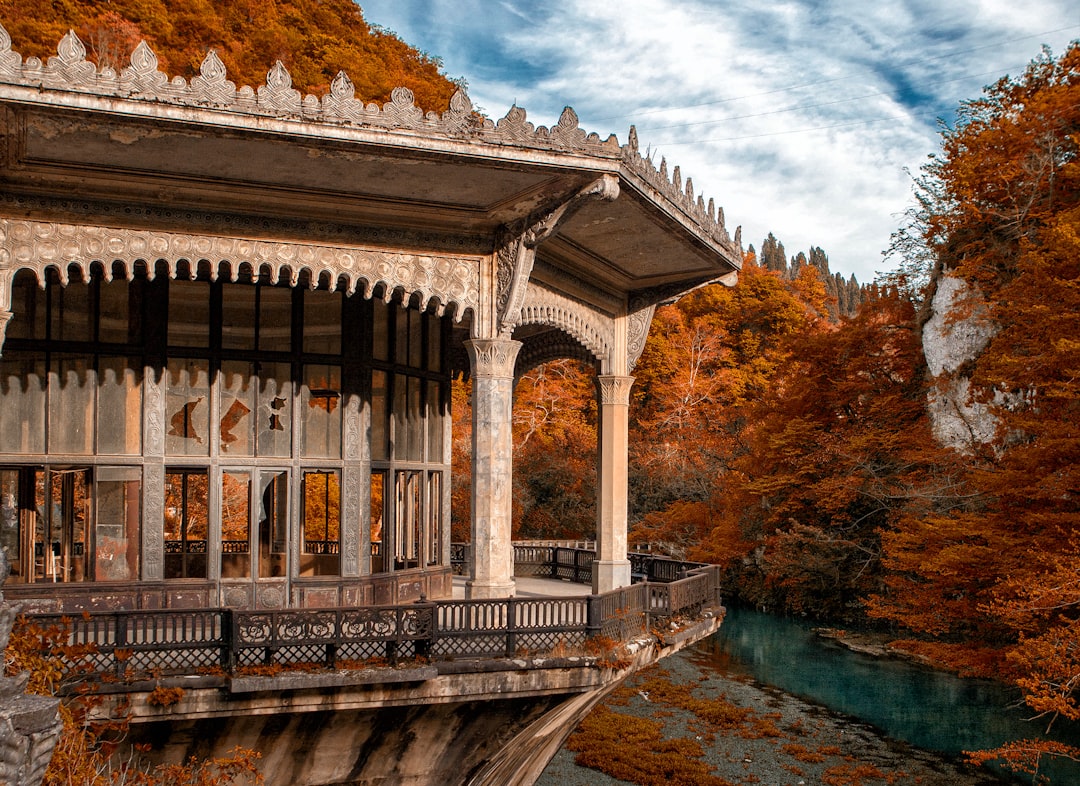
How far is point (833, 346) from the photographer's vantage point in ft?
114

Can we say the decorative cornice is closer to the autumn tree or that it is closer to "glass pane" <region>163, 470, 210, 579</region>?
"glass pane" <region>163, 470, 210, 579</region>

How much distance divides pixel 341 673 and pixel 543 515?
3376 centimetres

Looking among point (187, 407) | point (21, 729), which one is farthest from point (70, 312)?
point (21, 729)

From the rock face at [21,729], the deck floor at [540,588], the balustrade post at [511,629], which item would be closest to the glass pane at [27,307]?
the balustrade post at [511,629]

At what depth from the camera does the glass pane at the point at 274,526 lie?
1362 centimetres

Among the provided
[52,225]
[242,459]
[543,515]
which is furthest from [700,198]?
[543,515]

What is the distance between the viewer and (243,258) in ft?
39.1

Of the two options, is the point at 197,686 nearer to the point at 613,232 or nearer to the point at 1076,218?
the point at 613,232

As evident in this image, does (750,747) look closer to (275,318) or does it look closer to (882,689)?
(882,689)

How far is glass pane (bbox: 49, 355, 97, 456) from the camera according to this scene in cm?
1266

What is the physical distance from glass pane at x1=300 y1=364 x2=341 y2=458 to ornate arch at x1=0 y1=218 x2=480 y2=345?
133 centimetres

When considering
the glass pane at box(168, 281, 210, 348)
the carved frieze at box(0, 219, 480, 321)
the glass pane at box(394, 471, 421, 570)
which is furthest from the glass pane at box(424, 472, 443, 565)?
the glass pane at box(168, 281, 210, 348)

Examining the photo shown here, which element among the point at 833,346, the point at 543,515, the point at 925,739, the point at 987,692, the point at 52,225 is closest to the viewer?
the point at 52,225

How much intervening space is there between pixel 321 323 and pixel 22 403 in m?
4.00
